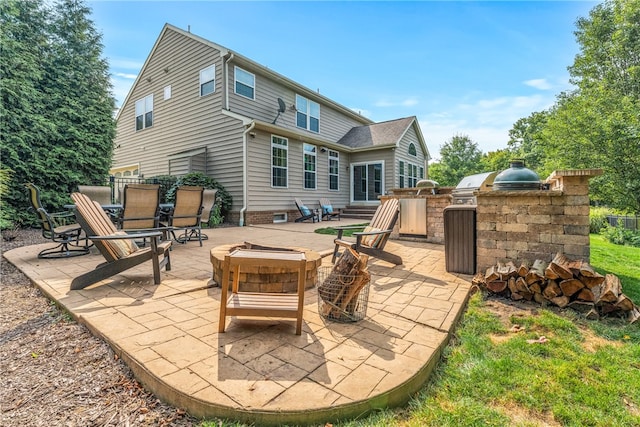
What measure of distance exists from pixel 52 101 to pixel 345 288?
35.5 ft

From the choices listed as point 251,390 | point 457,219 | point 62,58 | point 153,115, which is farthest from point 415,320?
point 153,115

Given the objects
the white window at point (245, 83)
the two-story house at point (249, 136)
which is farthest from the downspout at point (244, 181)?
the white window at point (245, 83)

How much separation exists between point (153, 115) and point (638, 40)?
2383 centimetres

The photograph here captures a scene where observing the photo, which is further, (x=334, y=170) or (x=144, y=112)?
(x=334, y=170)

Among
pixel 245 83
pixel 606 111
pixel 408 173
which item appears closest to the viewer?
pixel 245 83

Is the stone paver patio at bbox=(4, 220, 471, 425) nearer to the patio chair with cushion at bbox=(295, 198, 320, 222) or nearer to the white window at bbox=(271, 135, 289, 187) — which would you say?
the white window at bbox=(271, 135, 289, 187)

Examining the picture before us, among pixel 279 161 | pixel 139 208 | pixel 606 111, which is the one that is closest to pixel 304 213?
pixel 279 161

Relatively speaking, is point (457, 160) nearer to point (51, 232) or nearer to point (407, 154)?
point (407, 154)

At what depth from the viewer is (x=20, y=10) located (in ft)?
26.1

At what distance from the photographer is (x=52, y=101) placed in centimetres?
848

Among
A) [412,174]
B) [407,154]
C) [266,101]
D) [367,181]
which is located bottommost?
[367,181]

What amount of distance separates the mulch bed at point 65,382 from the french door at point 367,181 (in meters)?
13.0

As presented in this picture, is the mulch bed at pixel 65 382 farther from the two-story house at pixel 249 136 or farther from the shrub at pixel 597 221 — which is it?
the shrub at pixel 597 221

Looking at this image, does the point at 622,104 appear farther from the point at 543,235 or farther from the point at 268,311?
the point at 268,311
